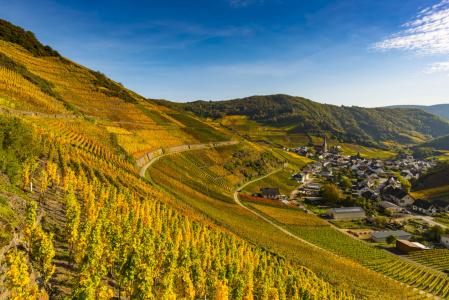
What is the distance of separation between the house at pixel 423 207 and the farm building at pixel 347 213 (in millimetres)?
29686

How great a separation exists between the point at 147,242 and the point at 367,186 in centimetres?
12107

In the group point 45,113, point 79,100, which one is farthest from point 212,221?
point 79,100

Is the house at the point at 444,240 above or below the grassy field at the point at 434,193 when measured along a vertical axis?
below

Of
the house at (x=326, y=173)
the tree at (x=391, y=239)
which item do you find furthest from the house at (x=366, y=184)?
the tree at (x=391, y=239)

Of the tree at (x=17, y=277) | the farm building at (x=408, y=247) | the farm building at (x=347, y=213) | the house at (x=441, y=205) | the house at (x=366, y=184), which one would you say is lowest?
the farm building at (x=408, y=247)

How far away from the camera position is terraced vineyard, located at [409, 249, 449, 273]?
51441mm

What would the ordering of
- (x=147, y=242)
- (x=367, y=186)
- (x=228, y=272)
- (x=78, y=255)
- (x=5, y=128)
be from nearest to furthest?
(x=78, y=255) < (x=147, y=242) < (x=228, y=272) < (x=5, y=128) < (x=367, y=186)

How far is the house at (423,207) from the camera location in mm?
87562

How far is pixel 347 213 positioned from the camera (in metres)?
79.4

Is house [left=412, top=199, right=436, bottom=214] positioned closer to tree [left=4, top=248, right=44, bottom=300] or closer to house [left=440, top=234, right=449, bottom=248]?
house [left=440, top=234, right=449, bottom=248]

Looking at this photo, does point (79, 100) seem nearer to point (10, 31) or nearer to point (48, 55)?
point (48, 55)

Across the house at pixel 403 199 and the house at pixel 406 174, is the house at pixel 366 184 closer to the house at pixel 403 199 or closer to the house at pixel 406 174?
the house at pixel 403 199

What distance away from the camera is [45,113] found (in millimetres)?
66188

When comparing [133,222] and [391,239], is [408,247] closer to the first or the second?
[391,239]
